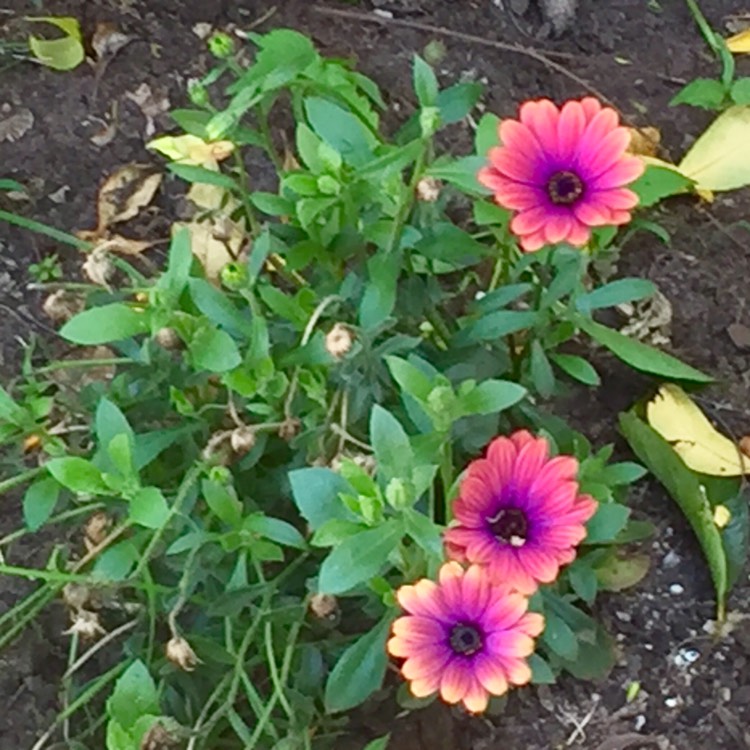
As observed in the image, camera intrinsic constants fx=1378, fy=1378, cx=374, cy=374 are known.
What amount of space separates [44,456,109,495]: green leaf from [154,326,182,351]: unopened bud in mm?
91

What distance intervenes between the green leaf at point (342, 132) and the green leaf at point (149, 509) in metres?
0.26

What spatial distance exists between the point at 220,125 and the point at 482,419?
280 millimetres

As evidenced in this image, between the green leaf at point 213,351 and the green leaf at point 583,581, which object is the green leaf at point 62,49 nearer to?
the green leaf at point 213,351

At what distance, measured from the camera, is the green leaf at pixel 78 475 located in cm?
87

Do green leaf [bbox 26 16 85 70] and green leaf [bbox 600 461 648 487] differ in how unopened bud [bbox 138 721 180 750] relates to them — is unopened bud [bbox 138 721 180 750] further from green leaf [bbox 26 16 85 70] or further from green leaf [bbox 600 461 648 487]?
green leaf [bbox 26 16 85 70]

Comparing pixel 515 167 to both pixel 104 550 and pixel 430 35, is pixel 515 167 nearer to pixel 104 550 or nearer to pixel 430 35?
pixel 104 550

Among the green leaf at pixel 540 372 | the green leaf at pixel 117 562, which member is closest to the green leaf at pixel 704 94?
the green leaf at pixel 540 372

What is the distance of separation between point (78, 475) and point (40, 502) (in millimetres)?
77

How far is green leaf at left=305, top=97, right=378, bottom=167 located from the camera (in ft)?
3.07

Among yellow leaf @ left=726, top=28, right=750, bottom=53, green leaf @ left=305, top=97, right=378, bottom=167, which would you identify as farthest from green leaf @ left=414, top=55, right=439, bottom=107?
yellow leaf @ left=726, top=28, right=750, bottom=53

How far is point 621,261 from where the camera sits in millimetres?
1281

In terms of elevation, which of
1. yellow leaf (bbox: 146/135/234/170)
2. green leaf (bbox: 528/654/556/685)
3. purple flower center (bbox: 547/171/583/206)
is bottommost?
green leaf (bbox: 528/654/556/685)

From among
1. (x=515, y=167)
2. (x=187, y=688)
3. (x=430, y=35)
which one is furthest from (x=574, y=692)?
(x=430, y=35)

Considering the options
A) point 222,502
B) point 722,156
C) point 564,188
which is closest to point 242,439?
point 222,502
